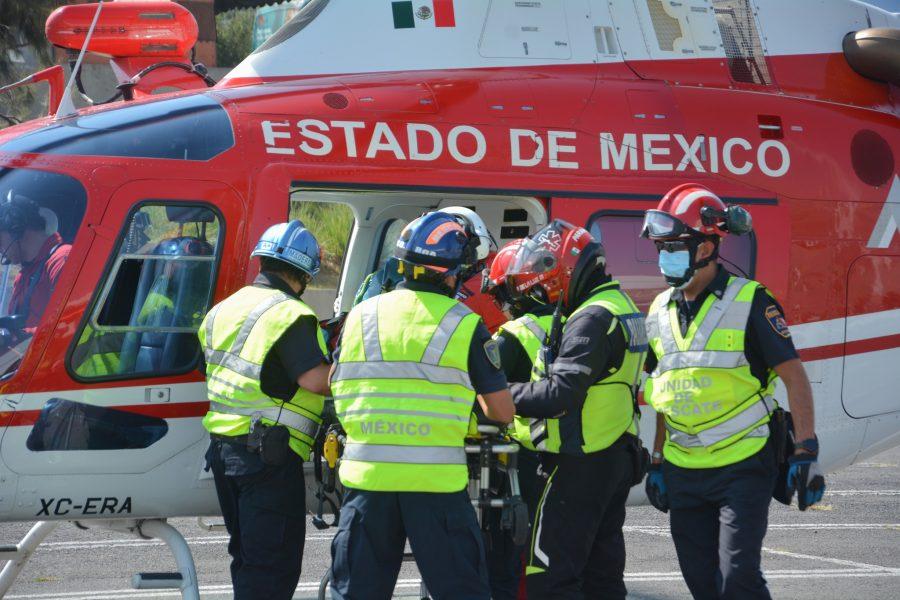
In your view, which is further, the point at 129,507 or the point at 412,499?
the point at 129,507

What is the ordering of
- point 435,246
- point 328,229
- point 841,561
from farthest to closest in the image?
point 328,229 → point 841,561 → point 435,246

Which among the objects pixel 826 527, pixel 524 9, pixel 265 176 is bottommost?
pixel 826 527

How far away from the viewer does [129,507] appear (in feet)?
17.0

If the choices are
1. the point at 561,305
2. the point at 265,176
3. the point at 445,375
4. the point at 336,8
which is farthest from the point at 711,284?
the point at 336,8

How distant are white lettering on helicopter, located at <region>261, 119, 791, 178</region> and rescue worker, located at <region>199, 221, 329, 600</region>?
67 centimetres

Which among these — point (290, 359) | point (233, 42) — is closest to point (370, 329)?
→ point (290, 359)

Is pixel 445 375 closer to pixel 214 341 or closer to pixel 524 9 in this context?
pixel 214 341

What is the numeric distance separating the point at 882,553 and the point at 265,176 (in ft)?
17.1

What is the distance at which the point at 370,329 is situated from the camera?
13.9ft

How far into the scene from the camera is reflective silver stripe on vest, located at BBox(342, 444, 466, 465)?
13.5ft

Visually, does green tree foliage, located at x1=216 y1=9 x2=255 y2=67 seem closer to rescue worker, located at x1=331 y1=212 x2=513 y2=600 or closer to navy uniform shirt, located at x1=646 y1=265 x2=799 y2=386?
navy uniform shirt, located at x1=646 y1=265 x2=799 y2=386

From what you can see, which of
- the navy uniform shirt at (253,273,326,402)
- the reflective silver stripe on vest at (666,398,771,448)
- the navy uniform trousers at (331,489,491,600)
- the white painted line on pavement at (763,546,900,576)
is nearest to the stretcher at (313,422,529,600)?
the navy uniform shirt at (253,273,326,402)

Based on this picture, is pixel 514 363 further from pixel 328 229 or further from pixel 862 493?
pixel 328 229

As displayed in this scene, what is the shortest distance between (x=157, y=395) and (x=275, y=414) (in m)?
0.63
